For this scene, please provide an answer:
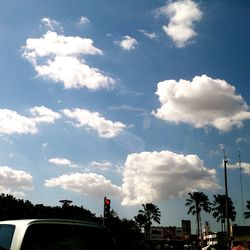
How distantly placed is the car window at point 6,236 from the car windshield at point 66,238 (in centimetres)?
36

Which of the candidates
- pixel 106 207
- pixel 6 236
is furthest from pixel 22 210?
pixel 6 236

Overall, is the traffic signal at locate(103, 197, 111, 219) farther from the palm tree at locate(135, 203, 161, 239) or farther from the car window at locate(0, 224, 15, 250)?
the palm tree at locate(135, 203, 161, 239)

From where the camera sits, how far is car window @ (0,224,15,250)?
195 inches

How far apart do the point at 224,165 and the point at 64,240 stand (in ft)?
132

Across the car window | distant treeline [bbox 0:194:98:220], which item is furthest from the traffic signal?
distant treeline [bbox 0:194:98:220]

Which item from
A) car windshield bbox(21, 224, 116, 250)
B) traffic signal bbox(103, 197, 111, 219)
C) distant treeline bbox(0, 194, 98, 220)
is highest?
distant treeline bbox(0, 194, 98, 220)

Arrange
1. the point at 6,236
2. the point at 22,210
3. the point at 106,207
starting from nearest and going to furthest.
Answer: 1. the point at 6,236
2. the point at 106,207
3. the point at 22,210

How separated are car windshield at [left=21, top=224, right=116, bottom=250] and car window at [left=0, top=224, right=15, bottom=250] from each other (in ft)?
1.17

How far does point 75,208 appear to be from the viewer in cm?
10469

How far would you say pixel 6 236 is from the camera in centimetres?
516

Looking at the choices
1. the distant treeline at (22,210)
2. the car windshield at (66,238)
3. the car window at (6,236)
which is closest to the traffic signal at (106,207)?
the car window at (6,236)

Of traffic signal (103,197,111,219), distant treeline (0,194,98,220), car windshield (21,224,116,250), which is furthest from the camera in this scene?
distant treeline (0,194,98,220)

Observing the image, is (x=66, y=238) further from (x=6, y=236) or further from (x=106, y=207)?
(x=106, y=207)

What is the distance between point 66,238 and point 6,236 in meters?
0.78
